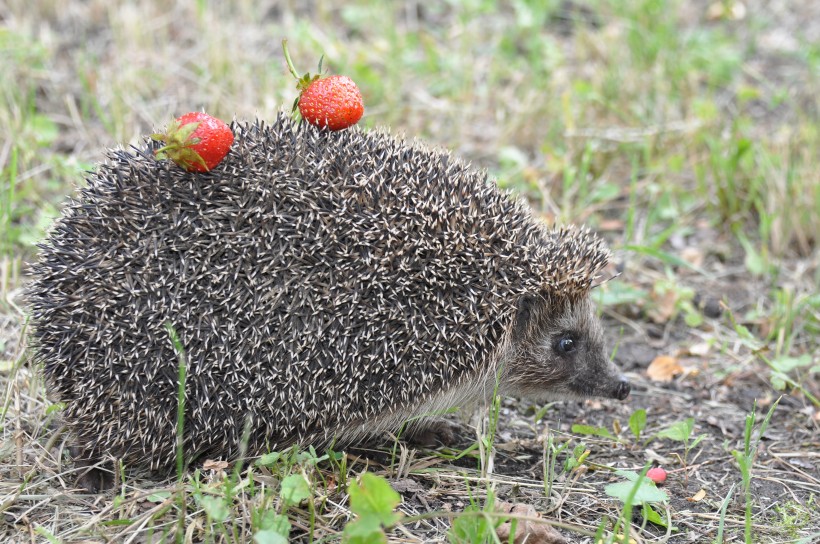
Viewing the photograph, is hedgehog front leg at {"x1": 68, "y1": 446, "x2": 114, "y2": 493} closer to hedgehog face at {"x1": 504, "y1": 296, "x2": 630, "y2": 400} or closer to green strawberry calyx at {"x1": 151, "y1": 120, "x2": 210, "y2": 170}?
green strawberry calyx at {"x1": 151, "y1": 120, "x2": 210, "y2": 170}

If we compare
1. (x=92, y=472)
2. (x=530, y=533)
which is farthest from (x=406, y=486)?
(x=92, y=472)

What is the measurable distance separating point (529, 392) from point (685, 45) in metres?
6.01

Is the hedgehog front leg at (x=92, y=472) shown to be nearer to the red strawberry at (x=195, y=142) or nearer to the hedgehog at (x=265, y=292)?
the hedgehog at (x=265, y=292)

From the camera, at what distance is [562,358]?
18.1 feet

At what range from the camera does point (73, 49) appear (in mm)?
9766

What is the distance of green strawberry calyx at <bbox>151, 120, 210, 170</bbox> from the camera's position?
430 cm

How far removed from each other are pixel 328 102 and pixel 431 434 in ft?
6.66

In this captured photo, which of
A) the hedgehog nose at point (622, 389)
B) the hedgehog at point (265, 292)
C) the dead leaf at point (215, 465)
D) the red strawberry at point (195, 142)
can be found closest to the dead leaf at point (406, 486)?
the hedgehog at point (265, 292)

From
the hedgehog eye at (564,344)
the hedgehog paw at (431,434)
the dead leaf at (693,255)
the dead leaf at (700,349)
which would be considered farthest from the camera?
the dead leaf at (693,255)

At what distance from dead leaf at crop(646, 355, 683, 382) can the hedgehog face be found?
0.95 metres

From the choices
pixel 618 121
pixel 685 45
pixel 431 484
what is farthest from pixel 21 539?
pixel 685 45

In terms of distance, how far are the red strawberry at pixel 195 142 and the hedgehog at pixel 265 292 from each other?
0.09m

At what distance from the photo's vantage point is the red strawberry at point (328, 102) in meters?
4.84

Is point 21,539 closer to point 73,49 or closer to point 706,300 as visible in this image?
point 706,300
